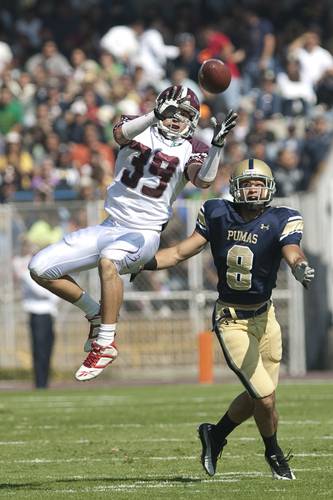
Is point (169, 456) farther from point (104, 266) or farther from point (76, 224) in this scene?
point (76, 224)

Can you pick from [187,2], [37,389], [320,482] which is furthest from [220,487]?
[187,2]

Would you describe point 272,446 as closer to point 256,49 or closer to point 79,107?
point 79,107

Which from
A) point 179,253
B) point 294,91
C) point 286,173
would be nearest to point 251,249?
point 179,253

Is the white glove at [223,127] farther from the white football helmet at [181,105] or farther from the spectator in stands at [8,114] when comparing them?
the spectator in stands at [8,114]

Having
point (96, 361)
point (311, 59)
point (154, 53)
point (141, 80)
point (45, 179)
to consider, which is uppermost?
point (154, 53)

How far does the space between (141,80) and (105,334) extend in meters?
11.8

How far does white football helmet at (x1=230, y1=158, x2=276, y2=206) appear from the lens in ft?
26.9

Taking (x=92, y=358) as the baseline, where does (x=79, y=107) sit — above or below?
above

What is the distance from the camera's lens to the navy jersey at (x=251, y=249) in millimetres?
8141

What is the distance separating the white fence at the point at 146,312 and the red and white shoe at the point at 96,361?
8.63 meters

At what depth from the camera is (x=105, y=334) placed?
8.71 meters

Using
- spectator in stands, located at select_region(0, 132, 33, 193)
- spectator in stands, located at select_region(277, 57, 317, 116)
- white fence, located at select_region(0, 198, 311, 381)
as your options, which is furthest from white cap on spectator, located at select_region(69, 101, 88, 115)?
spectator in stands, located at select_region(277, 57, 317, 116)

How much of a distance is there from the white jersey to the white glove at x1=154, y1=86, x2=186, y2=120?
361mm

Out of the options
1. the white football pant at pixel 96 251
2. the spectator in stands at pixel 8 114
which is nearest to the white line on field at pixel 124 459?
the white football pant at pixel 96 251
